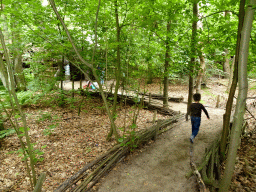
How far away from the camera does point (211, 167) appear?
12.5 ft

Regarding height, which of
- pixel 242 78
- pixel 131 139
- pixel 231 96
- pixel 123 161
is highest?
pixel 242 78

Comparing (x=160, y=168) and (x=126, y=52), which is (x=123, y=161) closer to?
(x=160, y=168)

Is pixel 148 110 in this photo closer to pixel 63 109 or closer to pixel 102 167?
pixel 63 109

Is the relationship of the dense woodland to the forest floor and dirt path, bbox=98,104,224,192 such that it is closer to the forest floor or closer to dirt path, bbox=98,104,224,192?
the forest floor

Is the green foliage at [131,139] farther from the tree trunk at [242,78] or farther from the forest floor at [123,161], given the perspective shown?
the tree trunk at [242,78]

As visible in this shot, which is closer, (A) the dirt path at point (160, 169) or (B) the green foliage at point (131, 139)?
(A) the dirt path at point (160, 169)

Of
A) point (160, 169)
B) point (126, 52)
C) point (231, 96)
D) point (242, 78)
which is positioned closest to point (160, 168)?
point (160, 169)

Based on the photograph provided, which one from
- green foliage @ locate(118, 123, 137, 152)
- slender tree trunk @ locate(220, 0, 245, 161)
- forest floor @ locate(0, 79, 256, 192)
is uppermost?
slender tree trunk @ locate(220, 0, 245, 161)

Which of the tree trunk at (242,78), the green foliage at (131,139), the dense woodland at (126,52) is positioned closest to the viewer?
the tree trunk at (242,78)

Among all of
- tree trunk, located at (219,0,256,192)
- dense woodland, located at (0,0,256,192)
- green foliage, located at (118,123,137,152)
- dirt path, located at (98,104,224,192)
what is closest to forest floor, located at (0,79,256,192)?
dirt path, located at (98,104,224,192)

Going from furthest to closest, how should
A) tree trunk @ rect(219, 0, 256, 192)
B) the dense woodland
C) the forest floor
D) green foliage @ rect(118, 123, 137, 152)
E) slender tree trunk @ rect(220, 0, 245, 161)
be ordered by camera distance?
green foliage @ rect(118, 123, 137, 152)
the forest floor
slender tree trunk @ rect(220, 0, 245, 161)
the dense woodland
tree trunk @ rect(219, 0, 256, 192)

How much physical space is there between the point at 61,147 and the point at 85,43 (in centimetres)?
494

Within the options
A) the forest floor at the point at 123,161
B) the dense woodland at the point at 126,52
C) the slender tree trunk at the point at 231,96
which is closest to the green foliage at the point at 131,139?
the dense woodland at the point at 126,52

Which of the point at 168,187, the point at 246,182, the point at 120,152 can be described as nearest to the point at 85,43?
the point at 120,152
